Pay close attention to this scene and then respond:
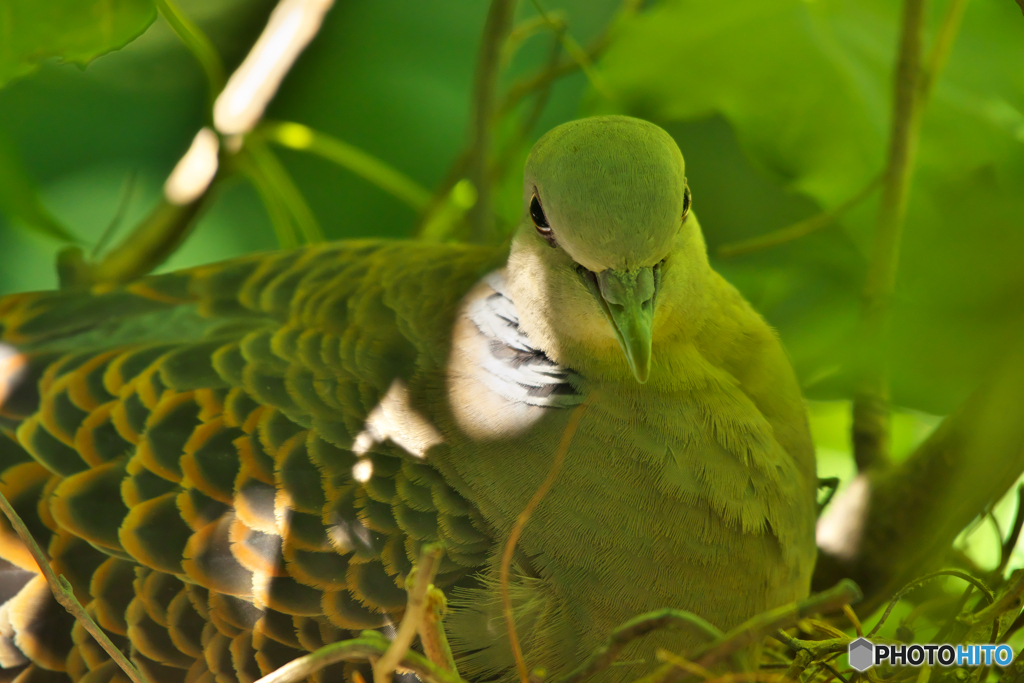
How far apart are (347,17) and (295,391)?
1.19 meters

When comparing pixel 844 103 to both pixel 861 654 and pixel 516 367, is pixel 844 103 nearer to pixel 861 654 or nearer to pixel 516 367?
pixel 516 367

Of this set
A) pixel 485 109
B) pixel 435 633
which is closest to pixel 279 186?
pixel 485 109

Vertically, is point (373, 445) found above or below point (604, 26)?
below

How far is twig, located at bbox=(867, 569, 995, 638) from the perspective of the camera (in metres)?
0.90

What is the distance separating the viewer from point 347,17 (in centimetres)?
197

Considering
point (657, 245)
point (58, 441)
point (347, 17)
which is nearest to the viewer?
point (657, 245)

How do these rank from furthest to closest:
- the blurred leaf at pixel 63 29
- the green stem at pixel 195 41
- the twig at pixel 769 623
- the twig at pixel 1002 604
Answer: the green stem at pixel 195 41
the blurred leaf at pixel 63 29
the twig at pixel 1002 604
the twig at pixel 769 623

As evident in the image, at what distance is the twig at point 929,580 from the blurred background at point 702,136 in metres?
0.13

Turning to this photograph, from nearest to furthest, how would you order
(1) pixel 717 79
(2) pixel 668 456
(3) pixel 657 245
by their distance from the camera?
(3) pixel 657 245, (2) pixel 668 456, (1) pixel 717 79

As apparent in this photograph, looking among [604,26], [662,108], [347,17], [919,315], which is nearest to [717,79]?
[662,108]

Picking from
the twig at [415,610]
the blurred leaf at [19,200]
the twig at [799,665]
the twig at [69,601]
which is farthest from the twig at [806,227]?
the blurred leaf at [19,200]

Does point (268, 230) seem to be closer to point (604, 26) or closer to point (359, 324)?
point (604, 26)

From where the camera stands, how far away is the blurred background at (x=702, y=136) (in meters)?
1.10

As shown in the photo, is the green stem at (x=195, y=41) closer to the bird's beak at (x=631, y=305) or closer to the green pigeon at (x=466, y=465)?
the green pigeon at (x=466, y=465)
